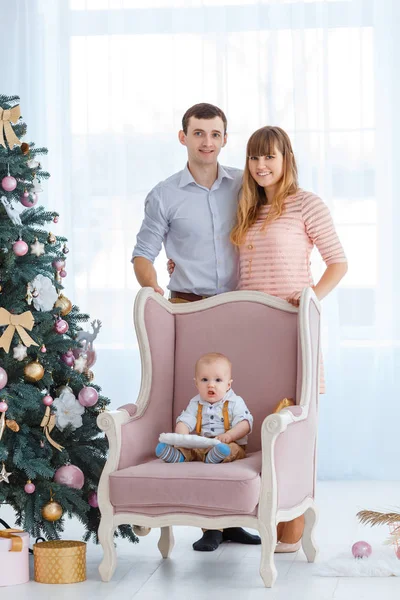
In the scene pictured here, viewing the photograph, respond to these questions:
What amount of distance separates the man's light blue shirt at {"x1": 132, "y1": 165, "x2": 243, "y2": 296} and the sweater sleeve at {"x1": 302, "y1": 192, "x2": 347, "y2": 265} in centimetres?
28

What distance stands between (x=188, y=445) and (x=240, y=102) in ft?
8.49

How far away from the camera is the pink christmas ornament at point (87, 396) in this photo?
3.23 m

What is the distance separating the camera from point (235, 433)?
3135 mm

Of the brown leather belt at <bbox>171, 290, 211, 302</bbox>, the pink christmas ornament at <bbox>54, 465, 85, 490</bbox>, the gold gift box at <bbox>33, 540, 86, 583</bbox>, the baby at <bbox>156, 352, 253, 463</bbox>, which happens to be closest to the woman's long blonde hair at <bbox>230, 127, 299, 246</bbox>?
the brown leather belt at <bbox>171, 290, 211, 302</bbox>

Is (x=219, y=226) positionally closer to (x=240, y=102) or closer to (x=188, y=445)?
(x=188, y=445)

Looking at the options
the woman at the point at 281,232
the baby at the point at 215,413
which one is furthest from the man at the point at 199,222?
the baby at the point at 215,413

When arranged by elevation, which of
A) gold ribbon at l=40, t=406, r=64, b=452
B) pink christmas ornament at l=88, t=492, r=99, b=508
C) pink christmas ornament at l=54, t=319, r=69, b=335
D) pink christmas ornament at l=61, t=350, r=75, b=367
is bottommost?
pink christmas ornament at l=88, t=492, r=99, b=508

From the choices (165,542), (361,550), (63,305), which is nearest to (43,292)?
(63,305)

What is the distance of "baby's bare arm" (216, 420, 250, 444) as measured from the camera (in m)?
3.13

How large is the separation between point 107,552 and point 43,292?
854mm

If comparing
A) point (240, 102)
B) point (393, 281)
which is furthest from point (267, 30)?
point (393, 281)

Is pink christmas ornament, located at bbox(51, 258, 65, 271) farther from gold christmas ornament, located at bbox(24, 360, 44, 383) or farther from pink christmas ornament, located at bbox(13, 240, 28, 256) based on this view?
gold christmas ornament, located at bbox(24, 360, 44, 383)

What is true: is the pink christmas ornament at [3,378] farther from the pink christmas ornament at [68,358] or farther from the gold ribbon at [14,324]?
the pink christmas ornament at [68,358]

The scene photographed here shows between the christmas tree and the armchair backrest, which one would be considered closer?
the christmas tree
